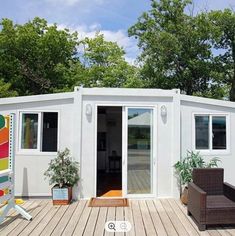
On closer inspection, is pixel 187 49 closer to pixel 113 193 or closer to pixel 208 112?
pixel 208 112

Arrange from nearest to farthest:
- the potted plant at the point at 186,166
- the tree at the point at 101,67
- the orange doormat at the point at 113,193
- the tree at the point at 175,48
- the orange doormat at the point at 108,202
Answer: the orange doormat at the point at 108,202 → the potted plant at the point at 186,166 → the orange doormat at the point at 113,193 → the tree at the point at 175,48 → the tree at the point at 101,67

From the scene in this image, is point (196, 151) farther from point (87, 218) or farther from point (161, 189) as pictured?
point (87, 218)

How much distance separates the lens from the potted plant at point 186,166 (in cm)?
695

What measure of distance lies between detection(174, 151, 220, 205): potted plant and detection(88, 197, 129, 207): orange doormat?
1.36 metres

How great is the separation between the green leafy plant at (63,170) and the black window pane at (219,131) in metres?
3.68

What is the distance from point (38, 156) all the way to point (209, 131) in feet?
14.5

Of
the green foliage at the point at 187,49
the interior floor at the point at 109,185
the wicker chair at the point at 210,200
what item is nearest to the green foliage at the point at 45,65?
the green foliage at the point at 187,49

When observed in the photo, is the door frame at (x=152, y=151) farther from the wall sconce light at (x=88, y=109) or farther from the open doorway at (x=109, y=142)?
the open doorway at (x=109, y=142)

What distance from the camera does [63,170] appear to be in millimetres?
6820

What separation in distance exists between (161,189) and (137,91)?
2.48m

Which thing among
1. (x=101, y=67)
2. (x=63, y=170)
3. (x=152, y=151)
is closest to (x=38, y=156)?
(x=63, y=170)

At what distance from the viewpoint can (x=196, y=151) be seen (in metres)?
7.72

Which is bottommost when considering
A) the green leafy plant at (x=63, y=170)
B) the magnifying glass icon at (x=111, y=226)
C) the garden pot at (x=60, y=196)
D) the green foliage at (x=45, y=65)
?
the magnifying glass icon at (x=111, y=226)

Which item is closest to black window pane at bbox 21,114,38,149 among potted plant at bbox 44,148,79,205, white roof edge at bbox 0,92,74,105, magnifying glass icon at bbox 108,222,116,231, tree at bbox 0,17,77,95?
white roof edge at bbox 0,92,74,105
